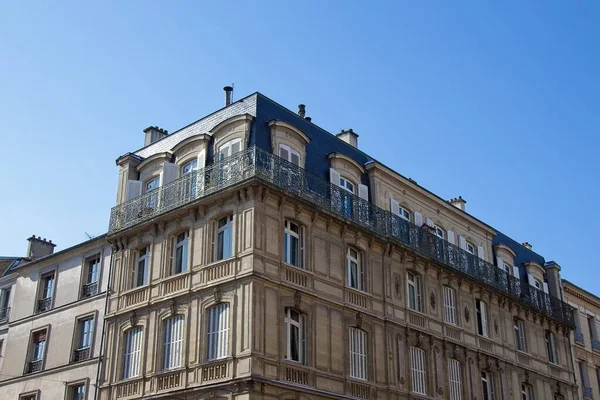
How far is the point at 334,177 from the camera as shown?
24.8 metres

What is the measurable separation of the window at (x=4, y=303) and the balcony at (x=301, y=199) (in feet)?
23.1

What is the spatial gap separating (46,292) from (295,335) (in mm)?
10750

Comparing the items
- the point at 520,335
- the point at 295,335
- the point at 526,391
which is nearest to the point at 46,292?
the point at 295,335

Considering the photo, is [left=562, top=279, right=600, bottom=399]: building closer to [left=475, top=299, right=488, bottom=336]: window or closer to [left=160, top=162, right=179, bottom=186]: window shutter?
[left=475, top=299, right=488, bottom=336]: window

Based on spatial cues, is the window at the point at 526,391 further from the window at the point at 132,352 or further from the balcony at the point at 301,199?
the window at the point at 132,352

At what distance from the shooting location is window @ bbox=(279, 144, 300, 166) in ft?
76.5

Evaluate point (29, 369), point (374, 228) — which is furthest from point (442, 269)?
point (29, 369)

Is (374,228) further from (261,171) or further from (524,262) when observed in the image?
(524,262)

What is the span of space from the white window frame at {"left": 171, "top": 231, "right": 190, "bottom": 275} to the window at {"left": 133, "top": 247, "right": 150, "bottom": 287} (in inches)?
46.1

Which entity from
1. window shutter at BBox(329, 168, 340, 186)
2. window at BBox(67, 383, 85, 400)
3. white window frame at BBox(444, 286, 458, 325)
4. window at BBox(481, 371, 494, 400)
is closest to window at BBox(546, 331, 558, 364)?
window at BBox(481, 371, 494, 400)

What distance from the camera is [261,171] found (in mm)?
21641

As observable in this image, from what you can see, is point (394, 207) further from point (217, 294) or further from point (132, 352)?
point (132, 352)

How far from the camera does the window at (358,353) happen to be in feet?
74.3

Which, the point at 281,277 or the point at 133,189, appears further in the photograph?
the point at 133,189
